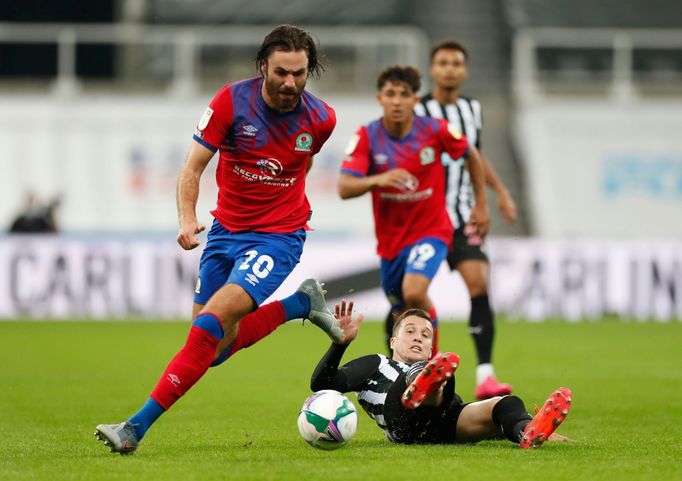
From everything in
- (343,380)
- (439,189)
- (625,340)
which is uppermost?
(439,189)

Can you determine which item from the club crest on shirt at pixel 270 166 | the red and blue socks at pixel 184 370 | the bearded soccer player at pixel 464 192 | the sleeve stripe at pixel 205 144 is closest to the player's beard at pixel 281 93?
the club crest on shirt at pixel 270 166

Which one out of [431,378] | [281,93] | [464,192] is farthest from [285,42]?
[464,192]

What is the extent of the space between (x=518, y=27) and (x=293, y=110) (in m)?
18.2

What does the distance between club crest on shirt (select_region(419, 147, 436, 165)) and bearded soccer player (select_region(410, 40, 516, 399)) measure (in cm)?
48

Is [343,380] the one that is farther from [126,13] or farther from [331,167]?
[126,13]

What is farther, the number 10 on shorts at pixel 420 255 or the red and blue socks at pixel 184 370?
the number 10 on shorts at pixel 420 255

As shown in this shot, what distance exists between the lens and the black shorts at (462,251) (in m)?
10.4

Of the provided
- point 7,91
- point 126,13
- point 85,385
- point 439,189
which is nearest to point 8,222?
point 7,91

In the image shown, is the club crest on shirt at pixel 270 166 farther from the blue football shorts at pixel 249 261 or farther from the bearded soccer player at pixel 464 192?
the bearded soccer player at pixel 464 192

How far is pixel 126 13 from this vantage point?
25578 millimetres

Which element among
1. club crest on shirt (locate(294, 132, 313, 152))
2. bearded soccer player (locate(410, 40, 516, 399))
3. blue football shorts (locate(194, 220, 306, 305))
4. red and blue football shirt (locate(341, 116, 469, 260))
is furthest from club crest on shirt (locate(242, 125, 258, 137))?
bearded soccer player (locate(410, 40, 516, 399))

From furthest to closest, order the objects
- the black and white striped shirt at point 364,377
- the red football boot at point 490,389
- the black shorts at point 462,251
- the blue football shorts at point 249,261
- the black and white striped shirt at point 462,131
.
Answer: the black and white striped shirt at point 462,131 < the black shorts at point 462,251 < the red football boot at point 490,389 < the black and white striped shirt at point 364,377 < the blue football shorts at point 249,261

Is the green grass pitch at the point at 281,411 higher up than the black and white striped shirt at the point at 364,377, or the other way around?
the black and white striped shirt at the point at 364,377

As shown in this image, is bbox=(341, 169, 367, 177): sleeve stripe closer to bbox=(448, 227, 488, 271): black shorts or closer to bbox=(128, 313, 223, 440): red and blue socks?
bbox=(448, 227, 488, 271): black shorts
